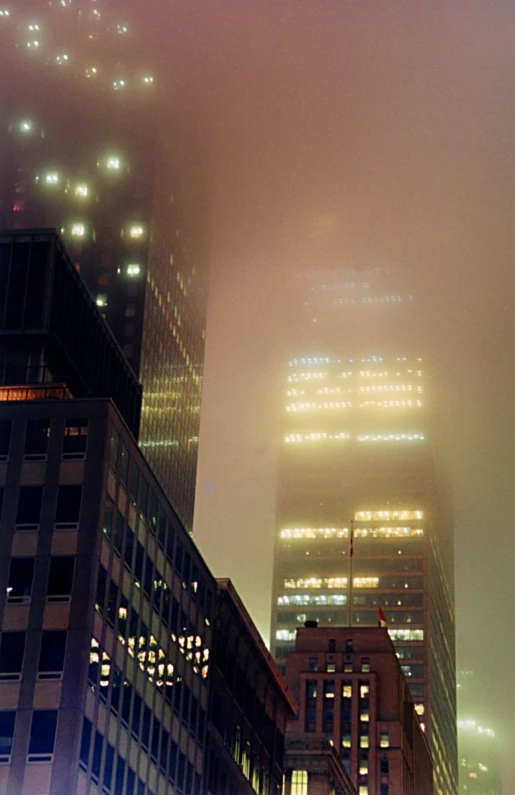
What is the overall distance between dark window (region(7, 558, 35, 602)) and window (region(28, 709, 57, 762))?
7.64 meters

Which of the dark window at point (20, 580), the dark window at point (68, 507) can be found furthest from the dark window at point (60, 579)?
the dark window at point (68, 507)

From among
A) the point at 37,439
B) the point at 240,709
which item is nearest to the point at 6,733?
the point at 37,439

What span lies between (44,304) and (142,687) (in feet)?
119

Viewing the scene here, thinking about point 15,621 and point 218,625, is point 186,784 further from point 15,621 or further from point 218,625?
point 15,621

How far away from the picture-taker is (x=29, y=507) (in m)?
95.3

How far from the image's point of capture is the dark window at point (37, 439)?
320 feet

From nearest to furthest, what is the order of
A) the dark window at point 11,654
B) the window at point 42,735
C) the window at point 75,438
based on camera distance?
the window at point 42,735 → the dark window at point 11,654 → the window at point 75,438

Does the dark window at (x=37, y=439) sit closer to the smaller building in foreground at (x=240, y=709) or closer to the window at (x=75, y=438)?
the window at (x=75, y=438)

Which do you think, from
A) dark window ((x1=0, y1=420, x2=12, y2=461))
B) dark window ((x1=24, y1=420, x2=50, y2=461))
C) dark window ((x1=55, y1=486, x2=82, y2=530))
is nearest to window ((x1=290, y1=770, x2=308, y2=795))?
dark window ((x1=24, y1=420, x2=50, y2=461))

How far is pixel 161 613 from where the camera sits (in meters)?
110

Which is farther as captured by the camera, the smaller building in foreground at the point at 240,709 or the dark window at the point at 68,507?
the smaller building in foreground at the point at 240,709

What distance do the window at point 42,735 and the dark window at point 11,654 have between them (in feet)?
9.53

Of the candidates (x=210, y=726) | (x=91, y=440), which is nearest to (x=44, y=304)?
(x=91, y=440)

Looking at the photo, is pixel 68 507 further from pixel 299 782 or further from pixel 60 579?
pixel 299 782
